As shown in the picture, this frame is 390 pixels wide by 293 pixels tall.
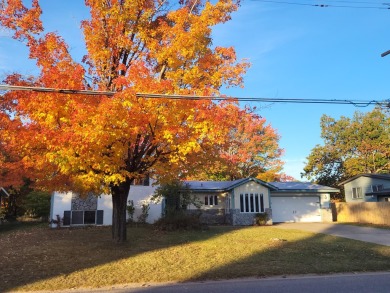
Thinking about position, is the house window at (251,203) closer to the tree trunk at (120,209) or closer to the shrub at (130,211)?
the shrub at (130,211)

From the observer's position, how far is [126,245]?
552 inches

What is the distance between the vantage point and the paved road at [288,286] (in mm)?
7520

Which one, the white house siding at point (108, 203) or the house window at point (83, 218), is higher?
the white house siding at point (108, 203)

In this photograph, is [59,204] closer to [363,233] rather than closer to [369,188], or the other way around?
[363,233]

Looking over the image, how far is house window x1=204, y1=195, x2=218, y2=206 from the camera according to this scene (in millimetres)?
29945

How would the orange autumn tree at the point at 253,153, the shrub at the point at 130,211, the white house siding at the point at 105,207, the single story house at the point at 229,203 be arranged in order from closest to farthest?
1. the single story house at the point at 229,203
2. the white house siding at the point at 105,207
3. the shrub at the point at 130,211
4. the orange autumn tree at the point at 253,153

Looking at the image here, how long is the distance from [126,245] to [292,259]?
671 cm

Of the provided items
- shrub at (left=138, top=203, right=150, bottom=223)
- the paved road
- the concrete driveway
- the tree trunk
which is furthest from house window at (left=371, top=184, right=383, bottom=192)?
the tree trunk

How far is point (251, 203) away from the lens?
28.6 meters

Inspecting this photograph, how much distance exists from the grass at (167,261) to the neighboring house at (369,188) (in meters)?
18.7

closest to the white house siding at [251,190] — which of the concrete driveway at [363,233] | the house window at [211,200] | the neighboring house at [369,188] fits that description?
the house window at [211,200]

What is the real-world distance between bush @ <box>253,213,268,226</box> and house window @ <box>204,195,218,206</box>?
3.98 m

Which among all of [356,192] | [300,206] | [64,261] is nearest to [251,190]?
[300,206]

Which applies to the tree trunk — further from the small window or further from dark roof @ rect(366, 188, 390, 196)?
dark roof @ rect(366, 188, 390, 196)
